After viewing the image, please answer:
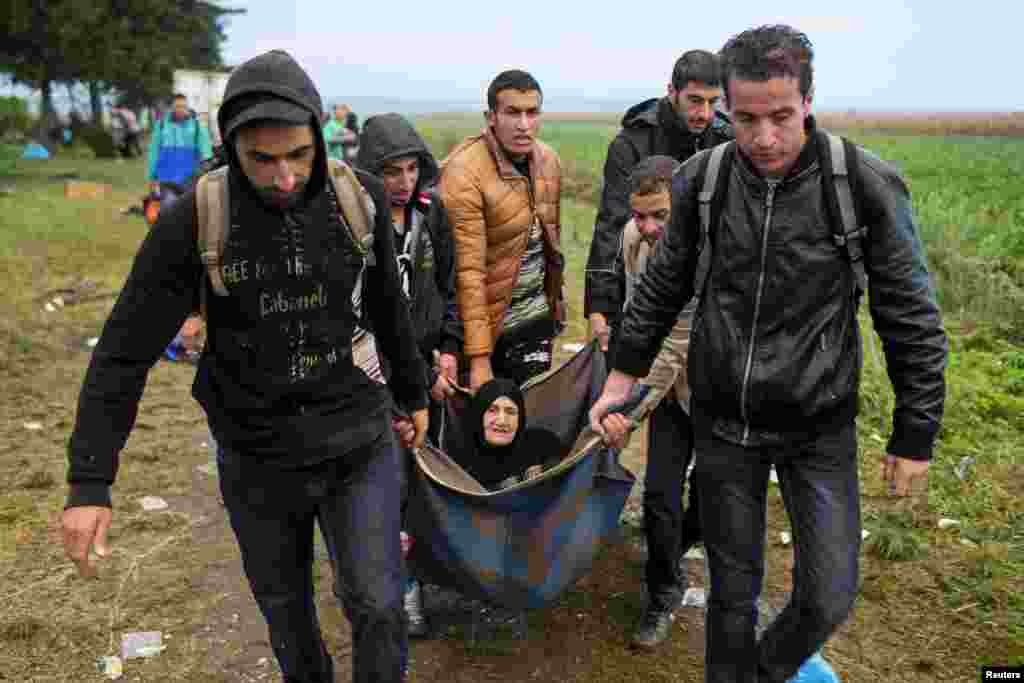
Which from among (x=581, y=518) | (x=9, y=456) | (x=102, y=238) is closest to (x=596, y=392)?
(x=581, y=518)

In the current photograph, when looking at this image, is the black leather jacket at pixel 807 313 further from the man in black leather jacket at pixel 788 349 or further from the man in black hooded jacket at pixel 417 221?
the man in black hooded jacket at pixel 417 221

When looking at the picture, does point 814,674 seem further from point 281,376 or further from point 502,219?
point 502,219

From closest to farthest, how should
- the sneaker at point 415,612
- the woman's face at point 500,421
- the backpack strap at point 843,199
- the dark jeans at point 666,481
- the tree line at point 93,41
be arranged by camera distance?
1. the backpack strap at point 843,199
2. the dark jeans at point 666,481
3. the sneaker at point 415,612
4. the woman's face at point 500,421
5. the tree line at point 93,41

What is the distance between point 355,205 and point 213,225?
13.7 inches

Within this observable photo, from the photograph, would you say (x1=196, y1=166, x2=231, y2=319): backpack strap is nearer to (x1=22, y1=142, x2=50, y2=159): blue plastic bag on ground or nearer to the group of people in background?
the group of people in background

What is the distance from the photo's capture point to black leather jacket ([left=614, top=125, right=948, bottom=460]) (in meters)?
2.40

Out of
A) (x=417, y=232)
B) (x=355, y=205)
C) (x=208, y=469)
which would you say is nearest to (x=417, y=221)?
(x=417, y=232)

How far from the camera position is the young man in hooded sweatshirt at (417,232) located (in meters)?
3.52

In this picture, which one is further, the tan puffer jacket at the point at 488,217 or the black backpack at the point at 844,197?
the tan puffer jacket at the point at 488,217

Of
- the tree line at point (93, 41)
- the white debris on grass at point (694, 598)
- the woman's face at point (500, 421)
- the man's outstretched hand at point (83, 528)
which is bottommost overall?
the white debris on grass at point (694, 598)

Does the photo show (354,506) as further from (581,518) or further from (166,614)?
(166,614)

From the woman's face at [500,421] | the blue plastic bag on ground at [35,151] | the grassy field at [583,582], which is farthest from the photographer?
the blue plastic bag on ground at [35,151]

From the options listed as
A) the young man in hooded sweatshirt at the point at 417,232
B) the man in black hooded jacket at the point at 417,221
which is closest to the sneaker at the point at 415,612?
the young man in hooded sweatshirt at the point at 417,232

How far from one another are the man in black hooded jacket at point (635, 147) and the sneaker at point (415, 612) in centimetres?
120
